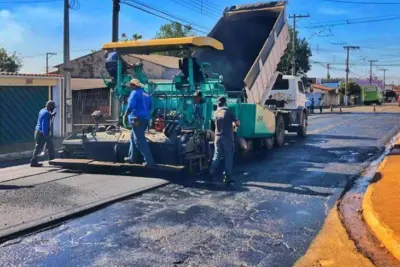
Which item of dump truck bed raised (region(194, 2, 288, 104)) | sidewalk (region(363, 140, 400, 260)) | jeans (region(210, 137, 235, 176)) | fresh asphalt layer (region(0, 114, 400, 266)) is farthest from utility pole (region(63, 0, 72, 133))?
sidewalk (region(363, 140, 400, 260))

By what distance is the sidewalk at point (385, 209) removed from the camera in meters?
5.23

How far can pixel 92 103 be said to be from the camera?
902 inches

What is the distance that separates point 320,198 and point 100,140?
173 inches

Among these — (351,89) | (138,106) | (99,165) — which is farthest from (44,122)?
(351,89)

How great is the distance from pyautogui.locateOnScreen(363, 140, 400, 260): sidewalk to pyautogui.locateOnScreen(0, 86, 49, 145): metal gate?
1084 centimetres

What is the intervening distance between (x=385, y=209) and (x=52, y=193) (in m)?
4.93

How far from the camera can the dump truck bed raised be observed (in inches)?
497

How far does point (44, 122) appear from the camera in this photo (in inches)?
421

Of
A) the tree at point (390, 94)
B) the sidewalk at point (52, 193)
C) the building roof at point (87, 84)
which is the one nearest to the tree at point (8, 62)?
the building roof at point (87, 84)

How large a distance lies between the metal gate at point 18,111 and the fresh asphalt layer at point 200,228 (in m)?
8.28

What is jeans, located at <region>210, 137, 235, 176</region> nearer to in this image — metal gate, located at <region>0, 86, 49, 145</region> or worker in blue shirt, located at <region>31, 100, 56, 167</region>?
worker in blue shirt, located at <region>31, 100, 56, 167</region>

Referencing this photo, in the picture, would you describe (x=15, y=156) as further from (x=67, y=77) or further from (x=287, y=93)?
(x=287, y=93)

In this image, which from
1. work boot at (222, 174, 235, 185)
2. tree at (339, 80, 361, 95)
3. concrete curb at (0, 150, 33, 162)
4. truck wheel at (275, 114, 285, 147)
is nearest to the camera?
work boot at (222, 174, 235, 185)

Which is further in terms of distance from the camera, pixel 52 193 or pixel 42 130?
pixel 42 130
